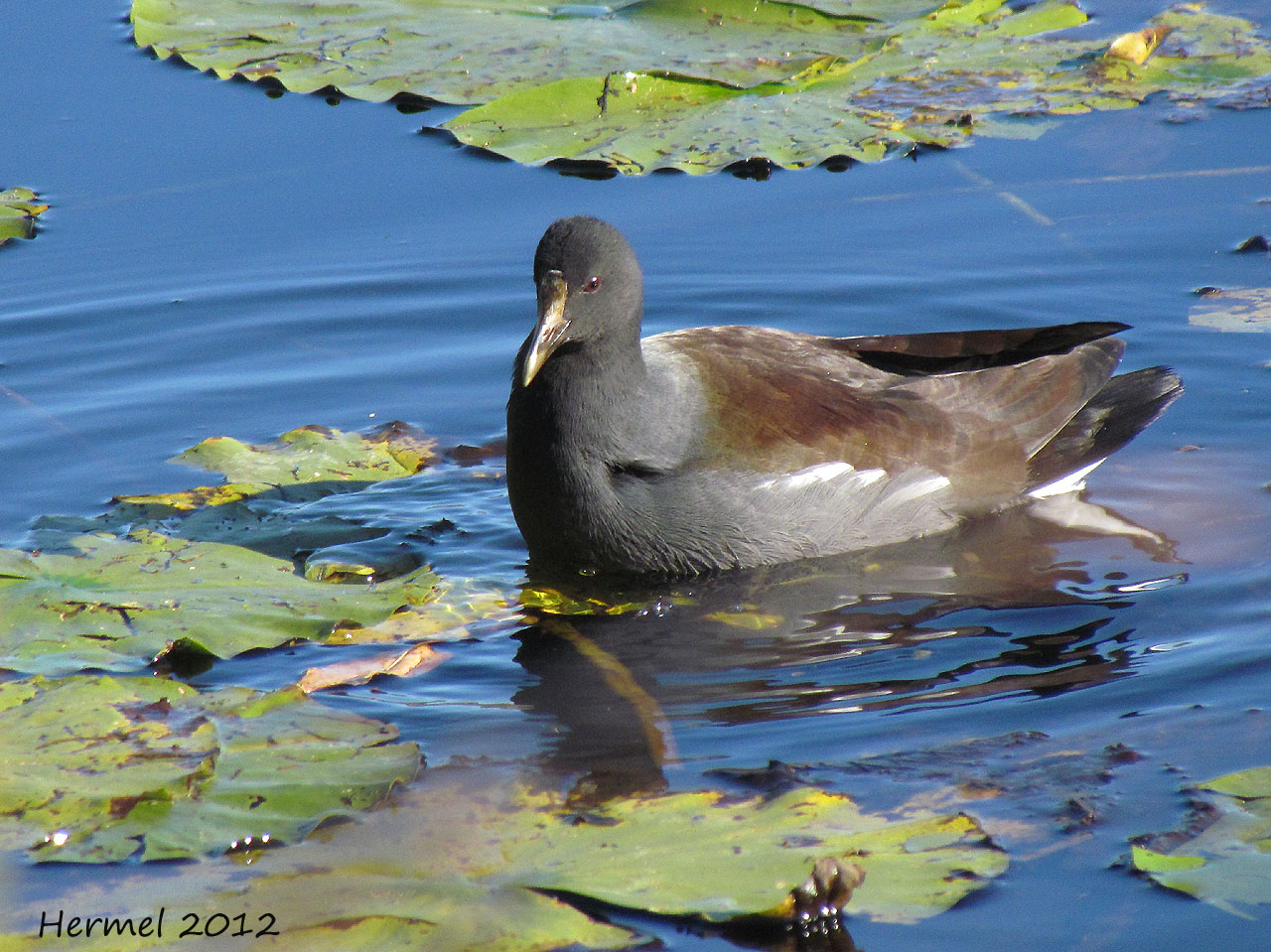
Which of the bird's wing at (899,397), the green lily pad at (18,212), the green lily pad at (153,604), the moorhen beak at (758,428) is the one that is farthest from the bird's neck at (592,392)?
the green lily pad at (18,212)

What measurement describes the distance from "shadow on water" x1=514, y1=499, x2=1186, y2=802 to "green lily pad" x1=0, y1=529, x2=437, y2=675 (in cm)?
57

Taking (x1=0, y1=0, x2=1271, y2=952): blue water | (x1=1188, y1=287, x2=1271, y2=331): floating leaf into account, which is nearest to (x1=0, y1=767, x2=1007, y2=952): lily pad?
(x1=0, y1=0, x2=1271, y2=952): blue water

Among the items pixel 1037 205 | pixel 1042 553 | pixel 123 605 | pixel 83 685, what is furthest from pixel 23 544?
pixel 1037 205

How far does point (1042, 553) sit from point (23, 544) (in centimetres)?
320

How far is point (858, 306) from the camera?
20.1 feet

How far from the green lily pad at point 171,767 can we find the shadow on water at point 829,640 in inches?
21.3

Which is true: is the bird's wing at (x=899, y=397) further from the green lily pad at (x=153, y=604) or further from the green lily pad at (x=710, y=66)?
the green lily pad at (x=710, y=66)

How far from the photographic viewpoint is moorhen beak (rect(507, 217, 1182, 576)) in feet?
13.7

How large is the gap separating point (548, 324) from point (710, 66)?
11.2ft

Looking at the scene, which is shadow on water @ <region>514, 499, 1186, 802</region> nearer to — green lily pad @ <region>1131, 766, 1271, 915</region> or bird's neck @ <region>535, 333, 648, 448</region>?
bird's neck @ <region>535, 333, 648, 448</region>

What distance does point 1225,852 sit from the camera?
2.88m

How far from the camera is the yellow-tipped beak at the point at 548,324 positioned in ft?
13.0

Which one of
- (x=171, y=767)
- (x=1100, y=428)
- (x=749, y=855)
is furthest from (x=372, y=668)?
(x=1100, y=428)

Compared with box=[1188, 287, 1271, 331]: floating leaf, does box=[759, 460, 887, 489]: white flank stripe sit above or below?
below
